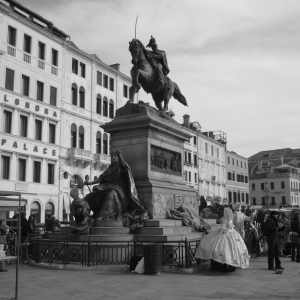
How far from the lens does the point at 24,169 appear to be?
3784 centimetres

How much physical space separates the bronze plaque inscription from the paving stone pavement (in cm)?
475

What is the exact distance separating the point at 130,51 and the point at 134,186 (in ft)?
17.0

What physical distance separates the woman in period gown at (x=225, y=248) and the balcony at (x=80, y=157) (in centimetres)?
3322

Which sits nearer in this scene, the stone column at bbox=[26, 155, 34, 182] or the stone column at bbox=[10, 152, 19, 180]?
the stone column at bbox=[10, 152, 19, 180]

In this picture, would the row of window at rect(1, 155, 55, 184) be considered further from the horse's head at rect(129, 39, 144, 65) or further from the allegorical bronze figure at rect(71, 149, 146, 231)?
the allegorical bronze figure at rect(71, 149, 146, 231)

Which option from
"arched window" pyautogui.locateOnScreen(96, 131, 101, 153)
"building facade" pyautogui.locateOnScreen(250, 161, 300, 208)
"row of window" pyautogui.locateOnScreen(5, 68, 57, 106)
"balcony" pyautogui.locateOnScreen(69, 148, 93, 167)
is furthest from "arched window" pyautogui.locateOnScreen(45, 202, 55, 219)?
"building facade" pyautogui.locateOnScreen(250, 161, 300, 208)

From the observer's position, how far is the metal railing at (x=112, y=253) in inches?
434

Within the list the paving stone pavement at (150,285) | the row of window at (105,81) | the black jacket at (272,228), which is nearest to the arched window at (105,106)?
the row of window at (105,81)

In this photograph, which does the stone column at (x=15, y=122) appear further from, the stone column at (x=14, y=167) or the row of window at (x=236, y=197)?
the row of window at (x=236, y=197)

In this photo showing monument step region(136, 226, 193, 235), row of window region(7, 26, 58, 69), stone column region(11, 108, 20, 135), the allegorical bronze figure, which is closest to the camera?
monument step region(136, 226, 193, 235)

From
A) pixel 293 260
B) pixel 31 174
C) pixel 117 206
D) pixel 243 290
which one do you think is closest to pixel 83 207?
pixel 117 206

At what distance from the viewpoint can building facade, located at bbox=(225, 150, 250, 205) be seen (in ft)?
260

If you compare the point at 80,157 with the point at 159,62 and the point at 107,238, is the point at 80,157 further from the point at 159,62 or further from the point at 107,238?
the point at 107,238

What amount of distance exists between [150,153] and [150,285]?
6.03 metres
